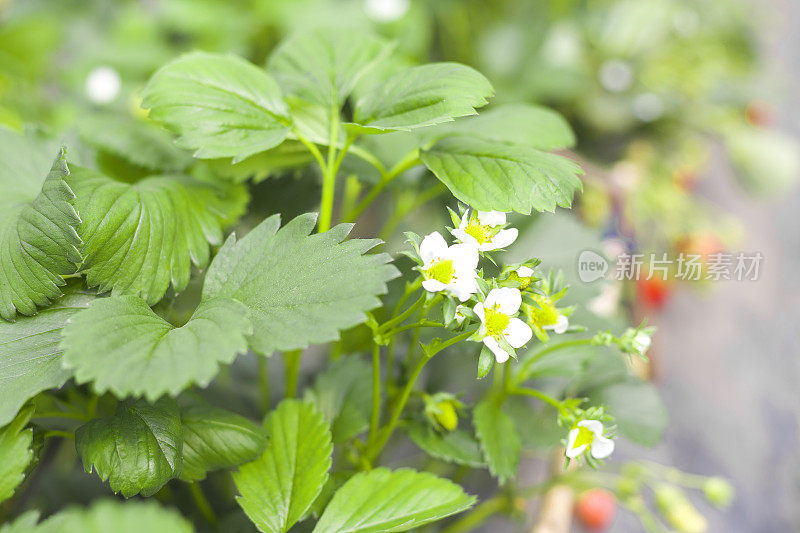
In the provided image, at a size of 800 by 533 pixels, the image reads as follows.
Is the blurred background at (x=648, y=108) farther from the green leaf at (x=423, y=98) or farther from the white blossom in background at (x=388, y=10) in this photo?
the green leaf at (x=423, y=98)

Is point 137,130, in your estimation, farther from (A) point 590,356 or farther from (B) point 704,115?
(B) point 704,115

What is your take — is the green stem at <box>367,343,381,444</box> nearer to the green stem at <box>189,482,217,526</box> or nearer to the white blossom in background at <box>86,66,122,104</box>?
the green stem at <box>189,482,217,526</box>

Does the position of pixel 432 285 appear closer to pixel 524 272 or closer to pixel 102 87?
pixel 524 272

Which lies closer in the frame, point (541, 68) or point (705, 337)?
point (541, 68)

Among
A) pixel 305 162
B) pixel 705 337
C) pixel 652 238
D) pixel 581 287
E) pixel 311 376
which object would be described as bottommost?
pixel 705 337

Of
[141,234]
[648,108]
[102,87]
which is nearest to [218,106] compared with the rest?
[141,234]

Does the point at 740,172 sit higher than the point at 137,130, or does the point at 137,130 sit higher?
the point at 137,130

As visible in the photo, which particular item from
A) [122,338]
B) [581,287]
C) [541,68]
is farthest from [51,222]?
[541,68]

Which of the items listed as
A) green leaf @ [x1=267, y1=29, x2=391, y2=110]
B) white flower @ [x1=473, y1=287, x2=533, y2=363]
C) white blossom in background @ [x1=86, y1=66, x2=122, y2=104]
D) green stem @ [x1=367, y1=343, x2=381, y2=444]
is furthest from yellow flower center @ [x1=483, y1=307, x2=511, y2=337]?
white blossom in background @ [x1=86, y1=66, x2=122, y2=104]

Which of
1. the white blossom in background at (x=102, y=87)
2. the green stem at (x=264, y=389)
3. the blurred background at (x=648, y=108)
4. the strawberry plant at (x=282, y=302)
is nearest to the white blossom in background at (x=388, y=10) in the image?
the blurred background at (x=648, y=108)
